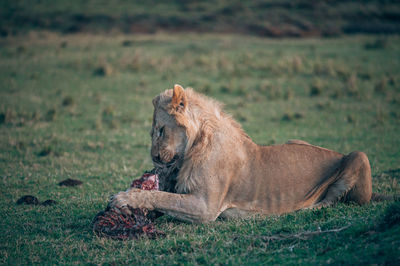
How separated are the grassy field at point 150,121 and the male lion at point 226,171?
0.27 meters

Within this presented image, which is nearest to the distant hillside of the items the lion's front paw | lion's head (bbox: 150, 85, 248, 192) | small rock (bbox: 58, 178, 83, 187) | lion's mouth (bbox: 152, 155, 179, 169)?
small rock (bbox: 58, 178, 83, 187)

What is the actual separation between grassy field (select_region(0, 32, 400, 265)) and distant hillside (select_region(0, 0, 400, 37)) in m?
5.09

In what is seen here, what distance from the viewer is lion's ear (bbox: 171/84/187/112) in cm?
577

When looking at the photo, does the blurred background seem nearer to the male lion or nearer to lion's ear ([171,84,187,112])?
the male lion

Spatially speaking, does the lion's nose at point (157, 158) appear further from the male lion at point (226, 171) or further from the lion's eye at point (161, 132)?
the lion's eye at point (161, 132)

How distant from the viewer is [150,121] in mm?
14383

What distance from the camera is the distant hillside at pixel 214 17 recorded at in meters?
37.4

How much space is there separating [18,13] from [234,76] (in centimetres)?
2937

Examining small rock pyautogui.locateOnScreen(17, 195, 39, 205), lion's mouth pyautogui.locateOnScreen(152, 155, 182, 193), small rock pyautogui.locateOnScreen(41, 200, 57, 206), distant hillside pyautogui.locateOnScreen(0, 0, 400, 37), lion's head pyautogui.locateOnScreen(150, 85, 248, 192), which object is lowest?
small rock pyautogui.locateOnScreen(41, 200, 57, 206)

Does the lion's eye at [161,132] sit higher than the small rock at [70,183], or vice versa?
the lion's eye at [161,132]

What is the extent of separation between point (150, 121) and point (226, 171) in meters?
8.61

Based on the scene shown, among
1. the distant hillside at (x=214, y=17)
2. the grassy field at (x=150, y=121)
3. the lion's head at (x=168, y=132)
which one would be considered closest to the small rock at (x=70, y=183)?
the grassy field at (x=150, y=121)

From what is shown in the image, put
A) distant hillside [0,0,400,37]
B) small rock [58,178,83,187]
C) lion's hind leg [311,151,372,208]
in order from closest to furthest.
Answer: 1. lion's hind leg [311,151,372,208]
2. small rock [58,178,83,187]
3. distant hillside [0,0,400,37]

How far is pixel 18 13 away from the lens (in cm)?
4219
